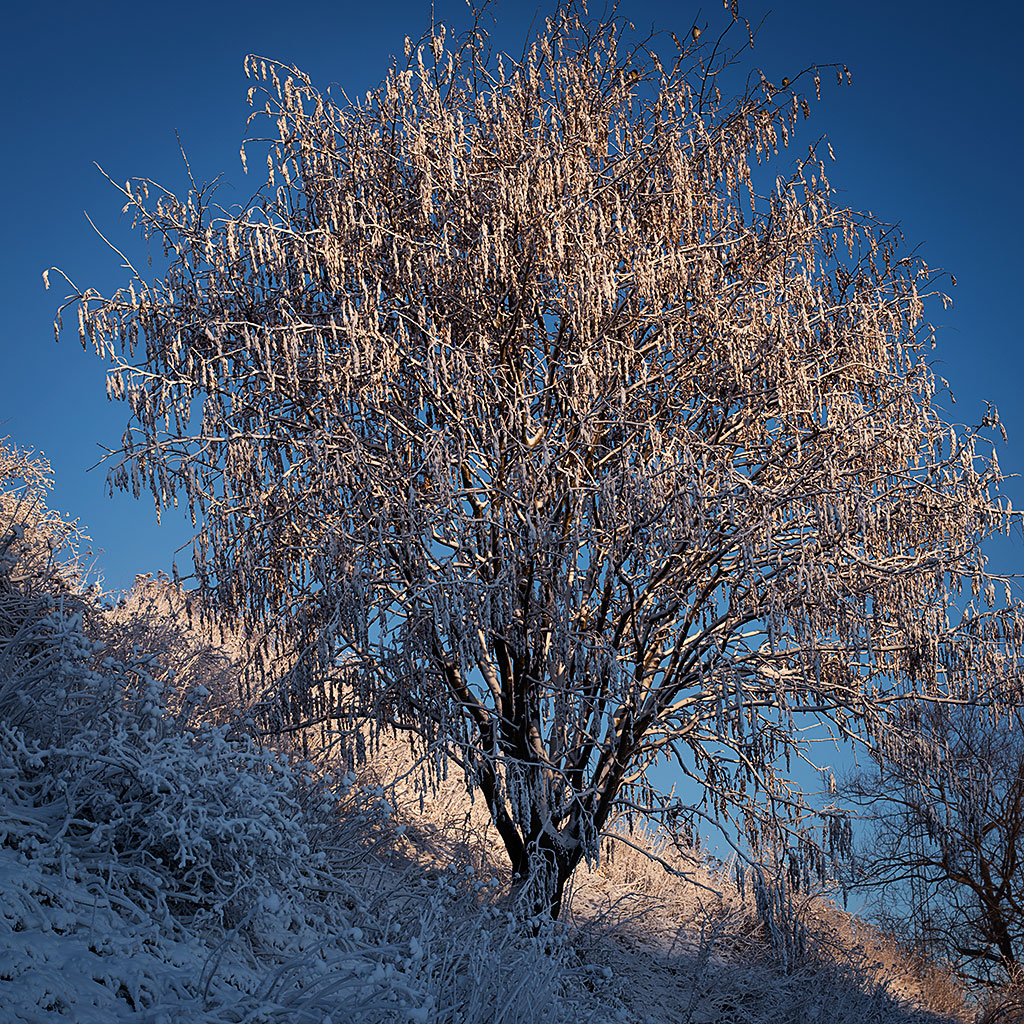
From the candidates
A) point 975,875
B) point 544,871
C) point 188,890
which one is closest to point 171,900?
point 188,890

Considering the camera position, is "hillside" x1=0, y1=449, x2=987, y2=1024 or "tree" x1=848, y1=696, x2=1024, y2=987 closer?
"hillside" x1=0, y1=449, x2=987, y2=1024

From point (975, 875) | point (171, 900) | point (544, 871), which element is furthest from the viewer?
point (975, 875)

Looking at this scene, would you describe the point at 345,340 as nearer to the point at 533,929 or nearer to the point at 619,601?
the point at 619,601

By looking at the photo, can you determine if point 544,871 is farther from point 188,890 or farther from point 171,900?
point 171,900

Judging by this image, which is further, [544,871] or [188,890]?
[544,871]

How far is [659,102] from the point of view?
794cm

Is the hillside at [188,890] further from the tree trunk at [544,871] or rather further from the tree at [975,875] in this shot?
the tree at [975,875]

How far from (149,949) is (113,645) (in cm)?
421

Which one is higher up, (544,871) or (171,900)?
(544,871)

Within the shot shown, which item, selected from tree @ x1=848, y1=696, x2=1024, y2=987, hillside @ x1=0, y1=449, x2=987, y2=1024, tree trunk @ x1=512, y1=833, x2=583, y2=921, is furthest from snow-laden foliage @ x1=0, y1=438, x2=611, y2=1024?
tree @ x1=848, y1=696, x2=1024, y2=987

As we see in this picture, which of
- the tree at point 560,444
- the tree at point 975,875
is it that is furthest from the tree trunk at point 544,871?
the tree at point 975,875

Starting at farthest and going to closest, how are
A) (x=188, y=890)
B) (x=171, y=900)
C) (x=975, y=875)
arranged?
1. (x=975, y=875)
2. (x=188, y=890)
3. (x=171, y=900)

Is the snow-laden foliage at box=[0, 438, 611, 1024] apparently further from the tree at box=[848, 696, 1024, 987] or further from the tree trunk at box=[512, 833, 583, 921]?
the tree at box=[848, 696, 1024, 987]

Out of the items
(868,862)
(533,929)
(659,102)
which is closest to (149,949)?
(533,929)
